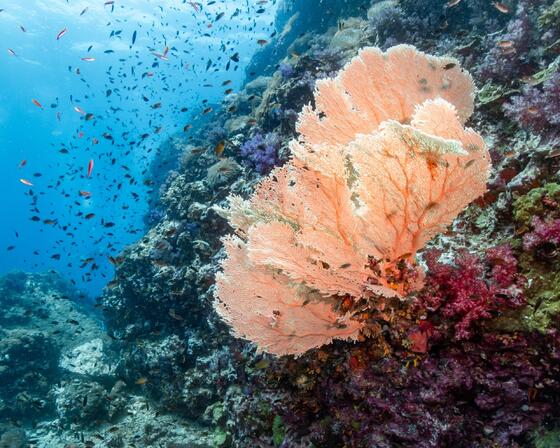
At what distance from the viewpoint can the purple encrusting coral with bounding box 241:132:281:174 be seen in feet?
27.5

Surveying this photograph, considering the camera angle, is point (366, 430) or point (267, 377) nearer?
point (366, 430)

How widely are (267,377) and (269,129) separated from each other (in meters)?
7.22

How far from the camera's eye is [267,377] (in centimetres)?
459

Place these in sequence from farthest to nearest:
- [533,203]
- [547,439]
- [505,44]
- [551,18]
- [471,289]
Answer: [551,18]
[505,44]
[533,203]
[471,289]
[547,439]

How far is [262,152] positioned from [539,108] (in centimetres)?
583

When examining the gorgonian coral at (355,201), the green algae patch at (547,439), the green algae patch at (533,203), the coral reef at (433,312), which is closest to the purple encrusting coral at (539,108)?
the coral reef at (433,312)

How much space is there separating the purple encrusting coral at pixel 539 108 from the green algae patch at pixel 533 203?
38.8 inches

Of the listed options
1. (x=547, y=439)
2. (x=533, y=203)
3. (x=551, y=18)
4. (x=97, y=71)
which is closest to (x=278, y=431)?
(x=547, y=439)

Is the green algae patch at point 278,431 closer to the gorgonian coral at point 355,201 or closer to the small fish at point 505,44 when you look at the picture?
the gorgonian coral at point 355,201

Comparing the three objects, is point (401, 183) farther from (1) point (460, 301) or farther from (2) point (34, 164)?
(2) point (34, 164)

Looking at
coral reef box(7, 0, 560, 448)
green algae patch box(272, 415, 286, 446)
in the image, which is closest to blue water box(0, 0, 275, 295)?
coral reef box(7, 0, 560, 448)

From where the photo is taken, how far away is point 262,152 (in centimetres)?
864

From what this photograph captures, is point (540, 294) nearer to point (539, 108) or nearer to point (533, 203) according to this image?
point (533, 203)

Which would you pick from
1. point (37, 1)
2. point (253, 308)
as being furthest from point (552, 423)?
point (37, 1)
